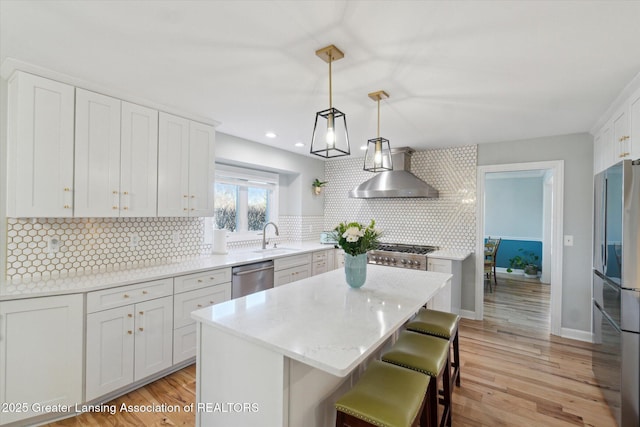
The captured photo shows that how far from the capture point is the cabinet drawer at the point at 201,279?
2572 millimetres

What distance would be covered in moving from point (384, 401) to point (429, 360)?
1.67 feet

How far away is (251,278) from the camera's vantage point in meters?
3.21

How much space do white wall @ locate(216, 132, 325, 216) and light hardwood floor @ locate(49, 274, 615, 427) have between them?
8.18 feet

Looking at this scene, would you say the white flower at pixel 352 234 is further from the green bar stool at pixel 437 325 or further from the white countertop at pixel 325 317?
the green bar stool at pixel 437 325

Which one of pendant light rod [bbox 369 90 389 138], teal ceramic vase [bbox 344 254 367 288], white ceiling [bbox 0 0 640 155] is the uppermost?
white ceiling [bbox 0 0 640 155]

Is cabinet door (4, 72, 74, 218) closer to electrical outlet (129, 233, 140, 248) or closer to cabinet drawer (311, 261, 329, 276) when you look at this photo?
electrical outlet (129, 233, 140, 248)

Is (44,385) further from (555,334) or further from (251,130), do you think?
(555,334)

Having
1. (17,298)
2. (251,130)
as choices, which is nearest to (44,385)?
(17,298)

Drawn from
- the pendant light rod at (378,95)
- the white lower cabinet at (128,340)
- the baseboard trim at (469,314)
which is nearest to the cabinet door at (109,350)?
the white lower cabinet at (128,340)

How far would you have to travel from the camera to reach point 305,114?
2928 millimetres

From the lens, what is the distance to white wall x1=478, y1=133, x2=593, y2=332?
133 inches

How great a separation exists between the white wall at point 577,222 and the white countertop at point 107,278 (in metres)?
3.68

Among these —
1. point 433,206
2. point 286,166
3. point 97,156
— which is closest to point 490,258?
point 433,206

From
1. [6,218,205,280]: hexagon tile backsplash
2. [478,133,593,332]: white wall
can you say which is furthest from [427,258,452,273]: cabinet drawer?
[6,218,205,280]: hexagon tile backsplash
